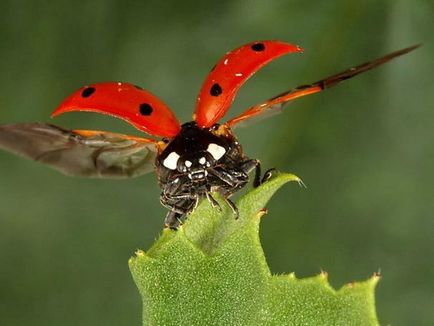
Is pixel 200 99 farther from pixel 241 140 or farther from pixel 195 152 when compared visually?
pixel 241 140

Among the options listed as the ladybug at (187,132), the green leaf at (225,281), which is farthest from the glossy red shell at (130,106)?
the green leaf at (225,281)

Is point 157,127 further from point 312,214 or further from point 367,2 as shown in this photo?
point 367,2

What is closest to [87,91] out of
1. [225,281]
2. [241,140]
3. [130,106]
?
[130,106]

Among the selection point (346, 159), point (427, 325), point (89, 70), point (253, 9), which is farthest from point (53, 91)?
point (427, 325)

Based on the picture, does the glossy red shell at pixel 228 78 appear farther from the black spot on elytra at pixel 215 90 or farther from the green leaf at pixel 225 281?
the green leaf at pixel 225 281

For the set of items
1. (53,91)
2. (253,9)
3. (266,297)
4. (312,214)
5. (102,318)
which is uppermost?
(253,9)

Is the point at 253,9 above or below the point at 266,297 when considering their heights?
above

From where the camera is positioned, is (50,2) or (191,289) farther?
(50,2)
